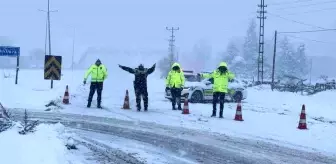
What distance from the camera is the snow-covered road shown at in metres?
9.62

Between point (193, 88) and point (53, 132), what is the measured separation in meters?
15.6

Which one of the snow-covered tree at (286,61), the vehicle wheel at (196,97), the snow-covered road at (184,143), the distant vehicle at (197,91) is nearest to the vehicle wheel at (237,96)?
the distant vehicle at (197,91)

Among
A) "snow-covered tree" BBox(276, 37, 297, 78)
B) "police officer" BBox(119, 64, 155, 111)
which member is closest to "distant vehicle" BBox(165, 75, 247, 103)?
"police officer" BBox(119, 64, 155, 111)

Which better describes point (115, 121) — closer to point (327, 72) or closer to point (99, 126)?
point (99, 126)

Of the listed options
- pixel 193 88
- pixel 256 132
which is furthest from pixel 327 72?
pixel 256 132

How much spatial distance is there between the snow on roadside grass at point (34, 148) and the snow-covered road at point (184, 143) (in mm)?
1286

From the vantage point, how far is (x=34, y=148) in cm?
774

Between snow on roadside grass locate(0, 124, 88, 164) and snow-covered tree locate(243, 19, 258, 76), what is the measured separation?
362 feet

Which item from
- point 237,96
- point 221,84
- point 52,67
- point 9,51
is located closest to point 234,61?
point 237,96

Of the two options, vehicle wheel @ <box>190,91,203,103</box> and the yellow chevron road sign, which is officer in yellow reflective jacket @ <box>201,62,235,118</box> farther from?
the yellow chevron road sign

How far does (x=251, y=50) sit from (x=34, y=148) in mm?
121362

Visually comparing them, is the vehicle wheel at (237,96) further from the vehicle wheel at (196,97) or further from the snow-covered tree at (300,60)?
the snow-covered tree at (300,60)

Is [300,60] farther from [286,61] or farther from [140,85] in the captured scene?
[140,85]

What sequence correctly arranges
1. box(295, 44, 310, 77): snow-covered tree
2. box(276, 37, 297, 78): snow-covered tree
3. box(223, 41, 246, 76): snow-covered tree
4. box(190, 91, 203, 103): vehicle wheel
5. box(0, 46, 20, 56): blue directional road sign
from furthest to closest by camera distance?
box(295, 44, 310, 77): snow-covered tree → box(223, 41, 246, 76): snow-covered tree → box(276, 37, 297, 78): snow-covered tree → box(190, 91, 203, 103): vehicle wheel → box(0, 46, 20, 56): blue directional road sign
